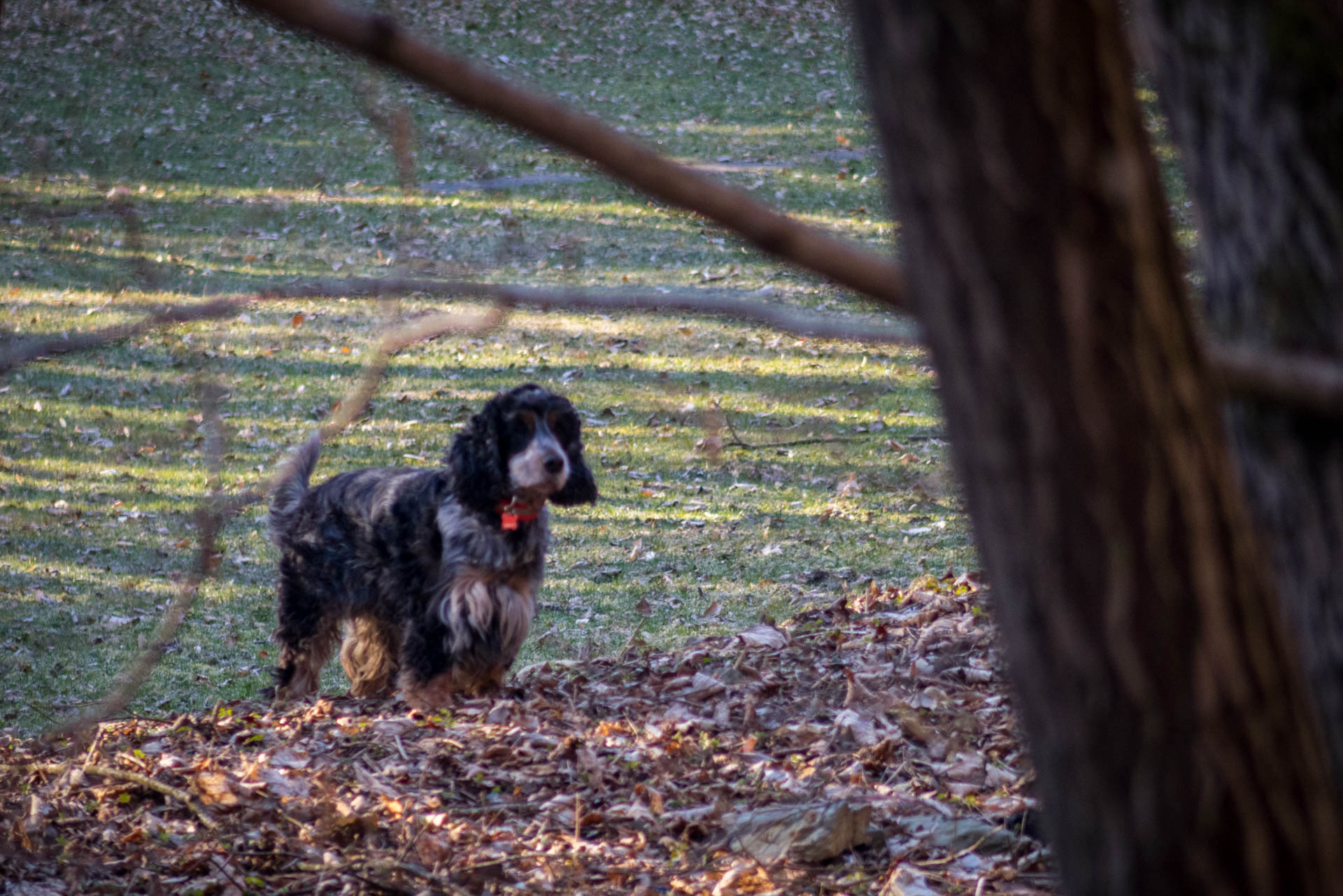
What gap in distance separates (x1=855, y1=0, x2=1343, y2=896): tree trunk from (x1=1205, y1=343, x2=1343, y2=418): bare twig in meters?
0.26

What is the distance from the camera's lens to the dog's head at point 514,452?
636 cm

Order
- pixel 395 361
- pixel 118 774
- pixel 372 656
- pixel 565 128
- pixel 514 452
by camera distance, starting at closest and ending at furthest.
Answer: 1. pixel 565 128
2. pixel 118 774
3. pixel 514 452
4. pixel 372 656
5. pixel 395 361

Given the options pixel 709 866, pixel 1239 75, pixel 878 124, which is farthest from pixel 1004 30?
pixel 709 866

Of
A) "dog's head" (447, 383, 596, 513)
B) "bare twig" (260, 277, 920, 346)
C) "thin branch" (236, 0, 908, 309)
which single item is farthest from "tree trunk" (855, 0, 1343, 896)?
"dog's head" (447, 383, 596, 513)

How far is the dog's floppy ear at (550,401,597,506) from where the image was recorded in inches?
265

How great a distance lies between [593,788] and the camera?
4812 millimetres

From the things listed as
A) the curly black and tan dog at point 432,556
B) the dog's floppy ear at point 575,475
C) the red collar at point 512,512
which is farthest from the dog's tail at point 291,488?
the dog's floppy ear at point 575,475

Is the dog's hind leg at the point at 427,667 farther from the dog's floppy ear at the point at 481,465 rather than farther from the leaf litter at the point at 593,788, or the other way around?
the dog's floppy ear at the point at 481,465

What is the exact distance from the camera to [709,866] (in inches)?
160

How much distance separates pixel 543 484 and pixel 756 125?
53.9ft

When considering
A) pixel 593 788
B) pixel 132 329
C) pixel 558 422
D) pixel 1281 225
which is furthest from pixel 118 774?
pixel 1281 225

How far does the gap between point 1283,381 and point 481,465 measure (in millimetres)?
5136

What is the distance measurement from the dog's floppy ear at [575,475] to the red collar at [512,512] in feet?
0.79

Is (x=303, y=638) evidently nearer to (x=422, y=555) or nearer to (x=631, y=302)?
(x=422, y=555)
